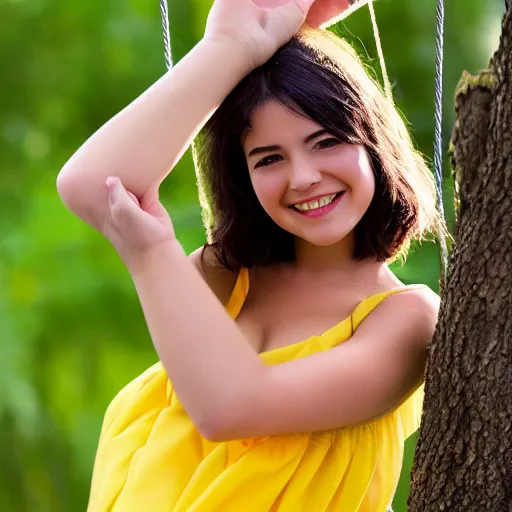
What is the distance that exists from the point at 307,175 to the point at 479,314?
0.22 m

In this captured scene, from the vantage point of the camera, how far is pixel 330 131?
83 cm

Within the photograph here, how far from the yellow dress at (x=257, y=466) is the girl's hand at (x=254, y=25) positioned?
0.29m

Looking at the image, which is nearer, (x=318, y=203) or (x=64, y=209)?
(x=318, y=203)

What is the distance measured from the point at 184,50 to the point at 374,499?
2.17m

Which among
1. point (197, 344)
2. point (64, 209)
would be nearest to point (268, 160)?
point (197, 344)

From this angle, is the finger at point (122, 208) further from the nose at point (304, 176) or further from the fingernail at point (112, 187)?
the nose at point (304, 176)

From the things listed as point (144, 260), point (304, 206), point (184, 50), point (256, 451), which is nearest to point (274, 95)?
point (304, 206)

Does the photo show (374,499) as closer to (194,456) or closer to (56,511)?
(194,456)

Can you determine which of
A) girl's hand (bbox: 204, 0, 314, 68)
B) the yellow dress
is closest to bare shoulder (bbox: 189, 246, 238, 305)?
the yellow dress

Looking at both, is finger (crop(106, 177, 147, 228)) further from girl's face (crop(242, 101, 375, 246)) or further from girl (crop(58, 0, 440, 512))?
girl's face (crop(242, 101, 375, 246))

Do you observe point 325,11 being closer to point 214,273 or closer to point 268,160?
point 268,160

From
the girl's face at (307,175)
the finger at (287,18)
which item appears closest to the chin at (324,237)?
the girl's face at (307,175)

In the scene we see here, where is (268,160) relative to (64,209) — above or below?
above

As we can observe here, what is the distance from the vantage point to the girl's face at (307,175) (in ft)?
2.73
